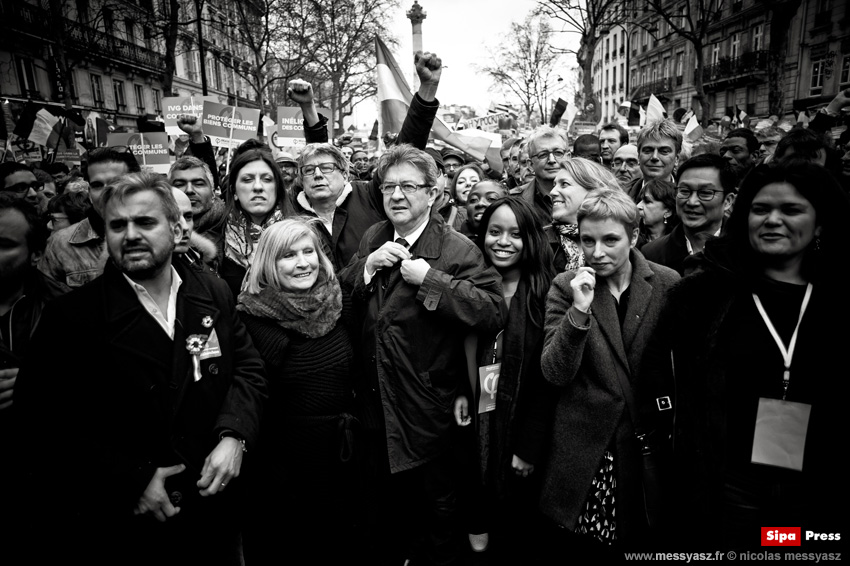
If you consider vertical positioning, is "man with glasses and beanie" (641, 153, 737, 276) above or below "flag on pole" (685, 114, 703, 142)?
below

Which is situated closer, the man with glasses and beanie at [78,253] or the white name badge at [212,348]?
the white name badge at [212,348]

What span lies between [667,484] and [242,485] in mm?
2021

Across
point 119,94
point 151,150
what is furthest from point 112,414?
point 119,94

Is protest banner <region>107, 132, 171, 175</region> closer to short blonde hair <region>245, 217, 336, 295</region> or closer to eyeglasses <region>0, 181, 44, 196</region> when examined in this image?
eyeglasses <region>0, 181, 44, 196</region>

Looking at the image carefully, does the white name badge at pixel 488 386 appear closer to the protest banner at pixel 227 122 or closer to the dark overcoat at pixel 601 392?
the dark overcoat at pixel 601 392

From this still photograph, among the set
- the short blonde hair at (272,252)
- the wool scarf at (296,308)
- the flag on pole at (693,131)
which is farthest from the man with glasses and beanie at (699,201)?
the flag on pole at (693,131)

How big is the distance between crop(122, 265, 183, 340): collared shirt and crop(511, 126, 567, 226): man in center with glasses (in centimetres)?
283

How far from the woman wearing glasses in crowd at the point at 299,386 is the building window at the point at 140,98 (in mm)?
42261

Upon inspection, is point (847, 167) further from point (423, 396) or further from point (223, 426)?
point (223, 426)

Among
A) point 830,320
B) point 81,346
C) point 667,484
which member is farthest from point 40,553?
point 830,320

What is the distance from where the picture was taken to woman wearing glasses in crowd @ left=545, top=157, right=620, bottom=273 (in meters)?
3.00

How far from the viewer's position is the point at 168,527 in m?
→ 2.13

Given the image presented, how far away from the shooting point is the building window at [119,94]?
111 ft

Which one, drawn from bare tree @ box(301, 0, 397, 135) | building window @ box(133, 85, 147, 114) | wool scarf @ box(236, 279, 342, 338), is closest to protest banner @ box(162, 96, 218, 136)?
wool scarf @ box(236, 279, 342, 338)
